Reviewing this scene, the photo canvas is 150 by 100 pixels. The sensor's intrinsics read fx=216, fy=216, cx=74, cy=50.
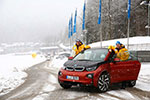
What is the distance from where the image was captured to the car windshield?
25.8ft

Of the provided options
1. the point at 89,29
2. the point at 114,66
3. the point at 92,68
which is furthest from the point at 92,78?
the point at 89,29

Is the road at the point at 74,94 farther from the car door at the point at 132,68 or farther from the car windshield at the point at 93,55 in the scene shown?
the car windshield at the point at 93,55

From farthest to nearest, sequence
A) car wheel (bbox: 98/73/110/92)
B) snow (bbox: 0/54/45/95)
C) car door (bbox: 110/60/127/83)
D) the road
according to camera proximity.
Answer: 1. snow (bbox: 0/54/45/95)
2. car door (bbox: 110/60/127/83)
3. car wheel (bbox: 98/73/110/92)
4. the road

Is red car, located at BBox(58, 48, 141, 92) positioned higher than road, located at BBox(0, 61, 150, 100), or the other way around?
red car, located at BBox(58, 48, 141, 92)

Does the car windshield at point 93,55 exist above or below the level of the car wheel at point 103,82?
above

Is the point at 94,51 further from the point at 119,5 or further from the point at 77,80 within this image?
the point at 119,5

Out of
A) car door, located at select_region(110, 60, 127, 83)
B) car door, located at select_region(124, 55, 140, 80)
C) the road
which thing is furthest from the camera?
car door, located at select_region(124, 55, 140, 80)

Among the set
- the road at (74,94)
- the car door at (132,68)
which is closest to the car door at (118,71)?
the car door at (132,68)

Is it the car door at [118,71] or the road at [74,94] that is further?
the car door at [118,71]

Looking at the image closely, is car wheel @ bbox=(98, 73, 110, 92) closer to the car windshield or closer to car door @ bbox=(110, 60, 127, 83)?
car door @ bbox=(110, 60, 127, 83)

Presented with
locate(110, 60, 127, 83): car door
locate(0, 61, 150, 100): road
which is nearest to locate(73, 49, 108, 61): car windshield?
locate(110, 60, 127, 83): car door

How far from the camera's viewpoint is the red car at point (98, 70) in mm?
6980

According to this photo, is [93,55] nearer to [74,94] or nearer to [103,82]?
[103,82]

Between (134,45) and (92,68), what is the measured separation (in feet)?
60.8
